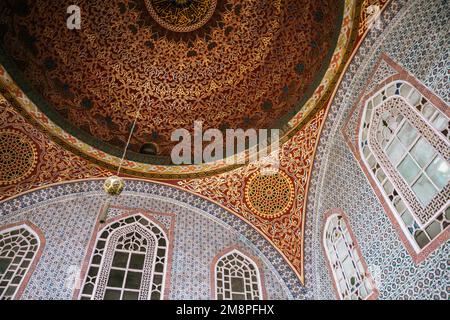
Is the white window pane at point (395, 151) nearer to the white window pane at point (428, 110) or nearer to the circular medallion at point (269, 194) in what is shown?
the white window pane at point (428, 110)

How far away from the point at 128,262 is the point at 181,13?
5115 millimetres

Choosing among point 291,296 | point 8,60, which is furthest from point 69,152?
point 291,296

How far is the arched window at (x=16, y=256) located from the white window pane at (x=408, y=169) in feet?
17.5

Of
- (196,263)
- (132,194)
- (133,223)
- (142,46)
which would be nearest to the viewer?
(196,263)

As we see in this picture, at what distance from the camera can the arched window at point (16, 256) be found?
570cm

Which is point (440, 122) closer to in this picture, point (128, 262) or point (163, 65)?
point (128, 262)

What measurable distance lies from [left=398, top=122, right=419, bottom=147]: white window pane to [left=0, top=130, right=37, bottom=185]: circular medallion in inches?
238

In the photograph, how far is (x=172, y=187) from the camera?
7984 millimetres

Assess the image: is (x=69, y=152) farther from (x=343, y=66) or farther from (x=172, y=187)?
(x=343, y=66)

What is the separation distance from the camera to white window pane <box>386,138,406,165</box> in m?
5.44

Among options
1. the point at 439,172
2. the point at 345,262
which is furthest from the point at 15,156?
the point at 439,172

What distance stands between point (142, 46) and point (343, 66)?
4.15 metres

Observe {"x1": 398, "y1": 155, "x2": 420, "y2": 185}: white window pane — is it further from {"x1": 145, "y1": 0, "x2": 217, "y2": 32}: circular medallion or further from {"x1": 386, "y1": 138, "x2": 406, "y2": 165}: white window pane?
{"x1": 145, "y1": 0, "x2": 217, "y2": 32}: circular medallion

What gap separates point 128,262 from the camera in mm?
6527
